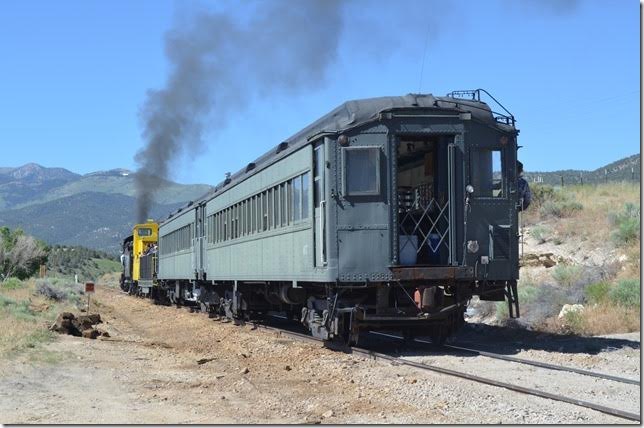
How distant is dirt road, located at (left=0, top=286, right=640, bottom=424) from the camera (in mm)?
8086

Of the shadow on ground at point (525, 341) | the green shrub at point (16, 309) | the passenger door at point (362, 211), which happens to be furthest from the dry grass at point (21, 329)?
the shadow on ground at point (525, 341)

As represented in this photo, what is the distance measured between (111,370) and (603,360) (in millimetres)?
6761

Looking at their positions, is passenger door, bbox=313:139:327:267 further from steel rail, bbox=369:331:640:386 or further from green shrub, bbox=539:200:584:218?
green shrub, bbox=539:200:584:218

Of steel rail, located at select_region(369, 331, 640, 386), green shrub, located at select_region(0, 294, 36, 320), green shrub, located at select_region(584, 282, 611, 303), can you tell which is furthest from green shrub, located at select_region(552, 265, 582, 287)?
green shrub, located at select_region(0, 294, 36, 320)

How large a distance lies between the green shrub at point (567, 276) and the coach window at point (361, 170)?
29.8 ft

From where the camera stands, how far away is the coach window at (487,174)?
41.6 ft

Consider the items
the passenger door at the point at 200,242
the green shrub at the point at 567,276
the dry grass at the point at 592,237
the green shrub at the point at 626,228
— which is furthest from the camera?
the passenger door at the point at 200,242

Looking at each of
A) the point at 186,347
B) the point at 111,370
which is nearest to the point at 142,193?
the point at 186,347

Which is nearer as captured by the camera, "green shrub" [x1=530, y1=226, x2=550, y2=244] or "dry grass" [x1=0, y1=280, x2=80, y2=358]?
"dry grass" [x1=0, y1=280, x2=80, y2=358]

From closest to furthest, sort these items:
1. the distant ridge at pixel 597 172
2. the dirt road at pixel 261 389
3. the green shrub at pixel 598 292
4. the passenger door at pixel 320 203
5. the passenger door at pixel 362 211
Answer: the dirt road at pixel 261 389 < the passenger door at pixel 362 211 < the passenger door at pixel 320 203 < the green shrub at pixel 598 292 < the distant ridge at pixel 597 172

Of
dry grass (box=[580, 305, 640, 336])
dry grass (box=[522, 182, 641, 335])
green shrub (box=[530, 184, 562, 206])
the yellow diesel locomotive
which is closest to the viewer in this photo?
dry grass (box=[580, 305, 640, 336])

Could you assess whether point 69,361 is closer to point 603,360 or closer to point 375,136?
point 375,136

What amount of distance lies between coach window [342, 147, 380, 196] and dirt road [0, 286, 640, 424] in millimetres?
2459

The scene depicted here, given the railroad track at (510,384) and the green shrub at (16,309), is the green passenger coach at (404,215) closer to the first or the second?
the railroad track at (510,384)
